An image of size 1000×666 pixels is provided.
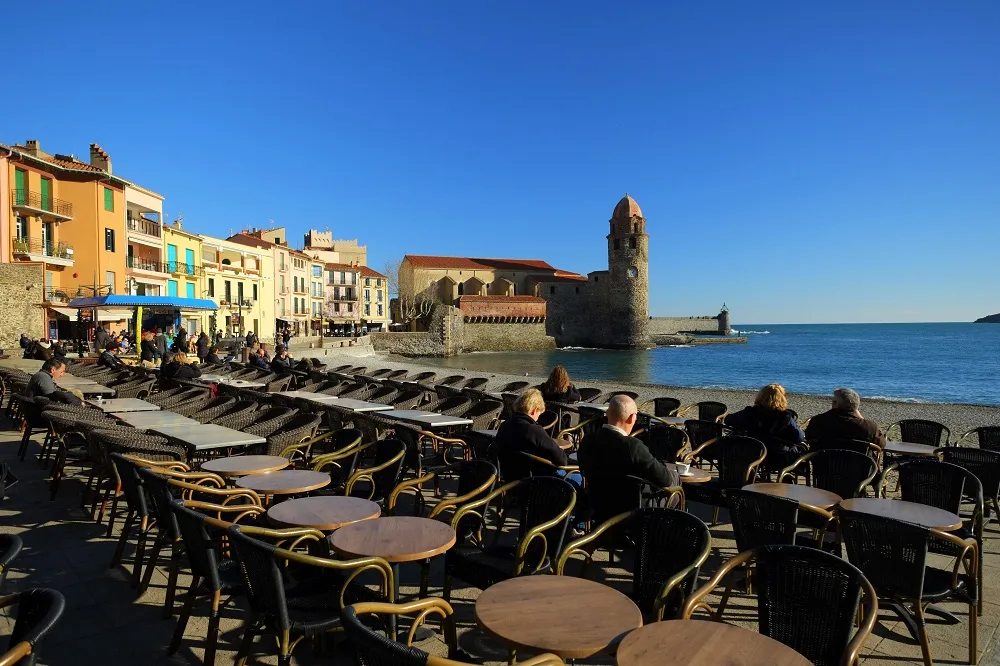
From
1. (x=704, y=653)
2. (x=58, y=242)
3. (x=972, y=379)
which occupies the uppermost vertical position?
(x=58, y=242)

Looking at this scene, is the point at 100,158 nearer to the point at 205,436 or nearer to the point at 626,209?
the point at 205,436

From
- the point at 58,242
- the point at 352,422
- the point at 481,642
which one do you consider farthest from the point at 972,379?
the point at 58,242

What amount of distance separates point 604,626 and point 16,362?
19542 millimetres

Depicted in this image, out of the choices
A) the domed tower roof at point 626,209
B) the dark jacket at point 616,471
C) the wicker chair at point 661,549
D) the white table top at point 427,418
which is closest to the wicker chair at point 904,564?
the wicker chair at point 661,549

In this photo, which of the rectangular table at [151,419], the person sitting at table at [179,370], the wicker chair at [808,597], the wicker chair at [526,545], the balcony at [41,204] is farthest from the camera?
the balcony at [41,204]

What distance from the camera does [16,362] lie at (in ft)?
54.1

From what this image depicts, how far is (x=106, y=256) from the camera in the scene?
28.2 meters

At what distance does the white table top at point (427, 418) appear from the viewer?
5.94m

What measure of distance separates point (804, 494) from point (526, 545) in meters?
1.93

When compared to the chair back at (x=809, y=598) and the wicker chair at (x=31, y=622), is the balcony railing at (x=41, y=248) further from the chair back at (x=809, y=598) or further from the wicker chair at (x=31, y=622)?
the chair back at (x=809, y=598)

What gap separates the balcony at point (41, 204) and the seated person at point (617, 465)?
92.9 ft

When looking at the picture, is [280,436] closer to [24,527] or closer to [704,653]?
[24,527]

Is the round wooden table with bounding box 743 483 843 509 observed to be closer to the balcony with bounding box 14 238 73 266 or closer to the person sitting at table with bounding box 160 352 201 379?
the person sitting at table with bounding box 160 352 201 379

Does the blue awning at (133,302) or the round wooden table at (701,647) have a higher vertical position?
the blue awning at (133,302)
